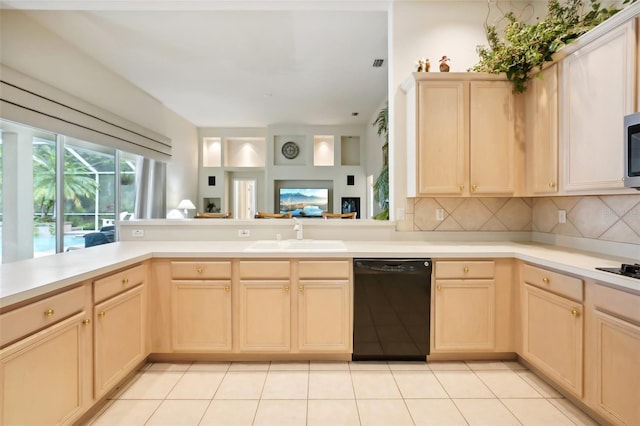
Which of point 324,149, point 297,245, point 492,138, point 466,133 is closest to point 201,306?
point 297,245

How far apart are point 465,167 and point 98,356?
9.18 ft

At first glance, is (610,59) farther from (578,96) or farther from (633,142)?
(633,142)

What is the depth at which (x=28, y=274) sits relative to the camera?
155 centimetres

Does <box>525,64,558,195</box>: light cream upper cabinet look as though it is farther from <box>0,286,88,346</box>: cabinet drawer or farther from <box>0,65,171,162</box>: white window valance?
<box>0,65,171,162</box>: white window valance

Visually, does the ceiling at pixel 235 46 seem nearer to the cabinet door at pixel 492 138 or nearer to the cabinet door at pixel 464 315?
the cabinet door at pixel 492 138

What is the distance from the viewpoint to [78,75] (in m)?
3.92

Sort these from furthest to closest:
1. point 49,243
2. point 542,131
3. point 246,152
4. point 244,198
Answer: point 244,198 → point 246,152 → point 49,243 → point 542,131

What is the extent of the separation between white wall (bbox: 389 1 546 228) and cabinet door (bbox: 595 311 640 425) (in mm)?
1613

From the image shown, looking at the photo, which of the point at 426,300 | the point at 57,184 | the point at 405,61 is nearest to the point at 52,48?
the point at 57,184

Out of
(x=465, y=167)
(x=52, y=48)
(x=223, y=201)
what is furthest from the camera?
(x=223, y=201)

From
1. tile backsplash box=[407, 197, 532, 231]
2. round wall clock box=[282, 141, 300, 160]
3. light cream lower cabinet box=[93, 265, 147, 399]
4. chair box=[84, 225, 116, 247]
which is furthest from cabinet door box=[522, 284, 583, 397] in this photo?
round wall clock box=[282, 141, 300, 160]

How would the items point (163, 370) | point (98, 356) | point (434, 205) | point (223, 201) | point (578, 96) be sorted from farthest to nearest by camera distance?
point (223, 201)
point (434, 205)
point (163, 370)
point (578, 96)
point (98, 356)

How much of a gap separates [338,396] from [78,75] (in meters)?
4.77

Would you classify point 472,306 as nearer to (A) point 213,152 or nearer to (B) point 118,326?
(B) point 118,326
